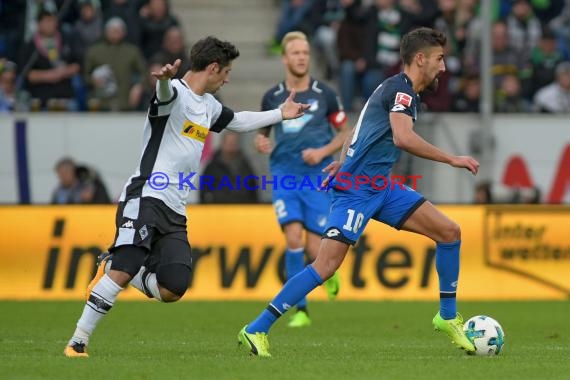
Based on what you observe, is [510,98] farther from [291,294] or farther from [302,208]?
[291,294]

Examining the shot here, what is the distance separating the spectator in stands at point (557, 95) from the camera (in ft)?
67.3

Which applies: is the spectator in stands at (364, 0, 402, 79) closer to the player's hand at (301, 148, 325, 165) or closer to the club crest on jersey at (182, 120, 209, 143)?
the player's hand at (301, 148, 325, 165)

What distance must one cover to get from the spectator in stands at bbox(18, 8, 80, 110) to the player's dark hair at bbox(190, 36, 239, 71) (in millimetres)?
9987

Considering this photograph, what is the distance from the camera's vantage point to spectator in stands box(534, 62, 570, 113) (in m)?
20.5

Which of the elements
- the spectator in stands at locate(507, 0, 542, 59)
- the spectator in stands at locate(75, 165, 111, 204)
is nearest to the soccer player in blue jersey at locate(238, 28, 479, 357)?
the spectator in stands at locate(75, 165, 111, 204)

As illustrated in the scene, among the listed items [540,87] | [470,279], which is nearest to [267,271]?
[470,279]

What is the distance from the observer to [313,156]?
1311 cm

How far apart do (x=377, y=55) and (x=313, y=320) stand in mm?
7640

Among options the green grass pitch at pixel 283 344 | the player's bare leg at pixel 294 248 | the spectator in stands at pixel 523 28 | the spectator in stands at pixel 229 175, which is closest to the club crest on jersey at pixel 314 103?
the player's bare leg at pixel 294 248

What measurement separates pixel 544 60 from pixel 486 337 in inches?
477

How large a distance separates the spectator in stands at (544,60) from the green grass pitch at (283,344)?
19.3 feet

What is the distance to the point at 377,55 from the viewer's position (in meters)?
20.6

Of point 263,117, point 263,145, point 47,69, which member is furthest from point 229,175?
point 263,117

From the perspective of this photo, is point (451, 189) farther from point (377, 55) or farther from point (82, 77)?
point (82, 77)
